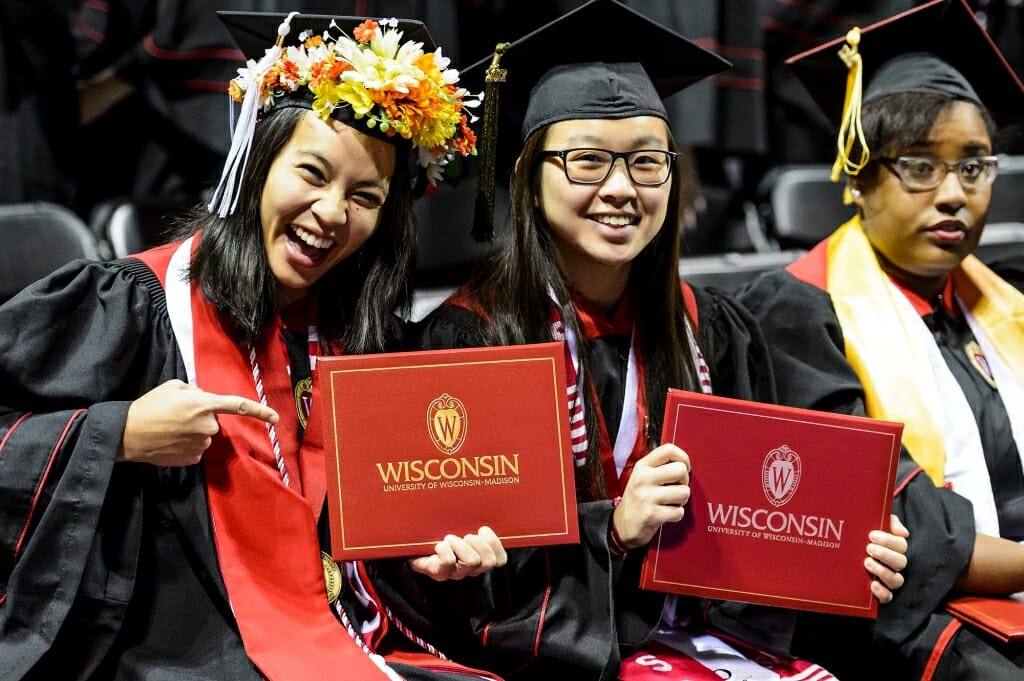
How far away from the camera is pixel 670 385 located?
206cm

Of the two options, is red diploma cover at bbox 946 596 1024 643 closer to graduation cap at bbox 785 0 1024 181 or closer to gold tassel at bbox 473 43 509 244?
graduation cap at bbox 785 0 1024 181

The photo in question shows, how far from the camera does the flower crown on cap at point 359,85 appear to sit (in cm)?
180

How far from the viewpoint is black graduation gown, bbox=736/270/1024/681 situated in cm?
201

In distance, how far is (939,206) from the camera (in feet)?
7.49

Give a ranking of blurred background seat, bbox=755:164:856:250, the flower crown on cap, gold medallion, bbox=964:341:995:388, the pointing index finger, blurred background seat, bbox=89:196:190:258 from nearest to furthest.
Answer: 1. the pointing index finger
2. the flower crown on cap
3. gold medallion, bbox=964:341:995:388
4. blurred background seat, bbox=89:196:190:258
5. blurred background seat, bbox=755:164:856:250

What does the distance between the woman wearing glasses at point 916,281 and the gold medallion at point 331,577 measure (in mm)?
944

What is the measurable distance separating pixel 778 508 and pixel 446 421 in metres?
0.58

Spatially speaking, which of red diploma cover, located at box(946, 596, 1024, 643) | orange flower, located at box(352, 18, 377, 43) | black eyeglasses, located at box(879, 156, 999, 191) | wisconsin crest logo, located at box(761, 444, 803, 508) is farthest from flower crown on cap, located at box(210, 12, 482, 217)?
red diploma cover, located at box(946, 596, 1024, 643)

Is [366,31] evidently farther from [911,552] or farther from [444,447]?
[911,552]

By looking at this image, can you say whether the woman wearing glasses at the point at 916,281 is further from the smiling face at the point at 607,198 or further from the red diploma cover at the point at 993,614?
the smiling face at the point at 607,198

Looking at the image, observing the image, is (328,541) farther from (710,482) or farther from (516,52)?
(516,52)

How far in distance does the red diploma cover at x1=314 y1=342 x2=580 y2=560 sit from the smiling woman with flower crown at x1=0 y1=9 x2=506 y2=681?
63 millimetres

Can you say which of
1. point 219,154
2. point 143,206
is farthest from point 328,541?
point 219,154

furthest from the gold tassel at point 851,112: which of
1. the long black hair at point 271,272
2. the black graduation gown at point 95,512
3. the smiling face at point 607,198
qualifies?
the black graduation gown at point 95,512
